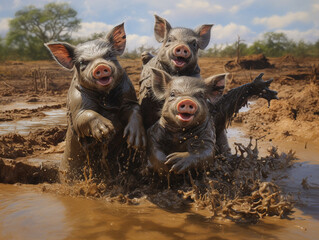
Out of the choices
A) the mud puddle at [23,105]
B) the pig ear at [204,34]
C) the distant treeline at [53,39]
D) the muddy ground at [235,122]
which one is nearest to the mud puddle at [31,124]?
the muddy ground at [235,122]

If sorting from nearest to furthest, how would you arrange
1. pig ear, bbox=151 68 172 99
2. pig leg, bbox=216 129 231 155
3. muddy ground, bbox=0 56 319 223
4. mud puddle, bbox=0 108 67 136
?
muddy ground, bbox=0 56 319 223 → pig ear, bbox=151 68 172 99 → pig leg, bbox=216 129 231 155 → mud puddle, bbox=0 108 67 136

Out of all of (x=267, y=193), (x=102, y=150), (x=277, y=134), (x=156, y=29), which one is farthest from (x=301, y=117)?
(x=102, y=150)

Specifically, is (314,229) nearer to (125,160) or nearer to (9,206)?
(125,160)

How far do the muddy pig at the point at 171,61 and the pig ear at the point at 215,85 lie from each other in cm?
46

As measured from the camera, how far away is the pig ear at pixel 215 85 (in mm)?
3604

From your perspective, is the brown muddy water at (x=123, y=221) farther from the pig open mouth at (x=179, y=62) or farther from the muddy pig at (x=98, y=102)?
the pig open mouth at (x=179, y=62)

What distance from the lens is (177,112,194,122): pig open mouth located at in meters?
3.10

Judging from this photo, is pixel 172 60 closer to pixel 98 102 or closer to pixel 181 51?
pixel 181 51

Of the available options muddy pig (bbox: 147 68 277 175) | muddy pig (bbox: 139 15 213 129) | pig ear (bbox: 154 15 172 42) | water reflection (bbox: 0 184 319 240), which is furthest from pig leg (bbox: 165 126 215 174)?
pig ear (bbox: 154 15 172 42)

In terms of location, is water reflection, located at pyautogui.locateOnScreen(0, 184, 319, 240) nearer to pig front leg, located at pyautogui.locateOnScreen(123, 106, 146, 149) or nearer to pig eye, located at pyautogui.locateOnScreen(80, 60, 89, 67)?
pig front leg, located at pyautogui.locateOnScreen(123, 106, 146, 149)

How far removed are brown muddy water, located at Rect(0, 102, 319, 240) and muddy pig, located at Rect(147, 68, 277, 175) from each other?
1.58ft

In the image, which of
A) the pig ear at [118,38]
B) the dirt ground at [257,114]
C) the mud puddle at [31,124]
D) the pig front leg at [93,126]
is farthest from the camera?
the mud puddle at [31,124]

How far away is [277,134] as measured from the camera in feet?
23.6

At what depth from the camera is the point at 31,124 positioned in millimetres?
8219
